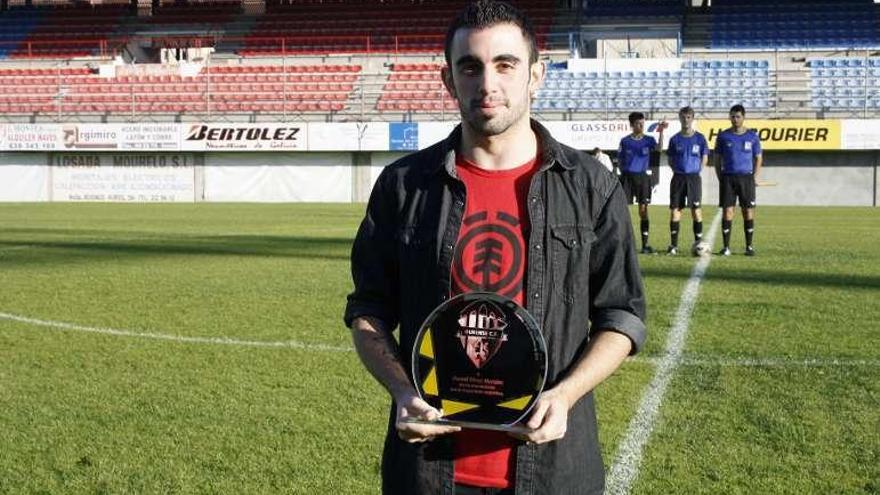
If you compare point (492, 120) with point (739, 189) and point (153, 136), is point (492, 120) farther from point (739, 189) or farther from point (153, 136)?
point (153, 136)

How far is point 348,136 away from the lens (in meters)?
38.0

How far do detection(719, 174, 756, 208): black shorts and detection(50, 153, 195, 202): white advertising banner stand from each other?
27171mm

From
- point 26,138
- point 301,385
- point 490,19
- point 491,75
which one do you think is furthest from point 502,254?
point 26,138

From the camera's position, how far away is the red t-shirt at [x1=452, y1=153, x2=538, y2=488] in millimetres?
2564

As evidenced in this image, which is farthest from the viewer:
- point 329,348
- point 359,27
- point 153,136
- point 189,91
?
point 359,27

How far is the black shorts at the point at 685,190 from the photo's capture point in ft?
53.1

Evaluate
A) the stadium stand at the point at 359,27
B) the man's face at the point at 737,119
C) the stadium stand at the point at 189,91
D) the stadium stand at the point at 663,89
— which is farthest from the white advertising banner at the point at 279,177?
the man's face at the point at 737,119

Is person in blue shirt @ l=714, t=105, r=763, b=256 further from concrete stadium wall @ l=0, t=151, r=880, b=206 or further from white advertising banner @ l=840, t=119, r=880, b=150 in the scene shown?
concrete stadium wall @ l=0, t=151, r=880, b=206

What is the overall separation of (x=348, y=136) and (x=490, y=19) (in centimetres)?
3571

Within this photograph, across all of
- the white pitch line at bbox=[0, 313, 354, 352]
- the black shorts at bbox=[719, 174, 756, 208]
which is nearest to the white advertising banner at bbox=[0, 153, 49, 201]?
the black shorts at bbox=[719, 174, 756, 208]

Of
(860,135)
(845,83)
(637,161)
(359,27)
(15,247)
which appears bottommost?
(15,247)

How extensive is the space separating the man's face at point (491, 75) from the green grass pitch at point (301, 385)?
8.40ft

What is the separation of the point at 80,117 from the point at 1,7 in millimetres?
13989

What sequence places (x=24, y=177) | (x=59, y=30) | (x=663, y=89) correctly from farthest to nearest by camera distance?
(x=59, y=30) < (x=24, y=177) < (x=663, y=89)
